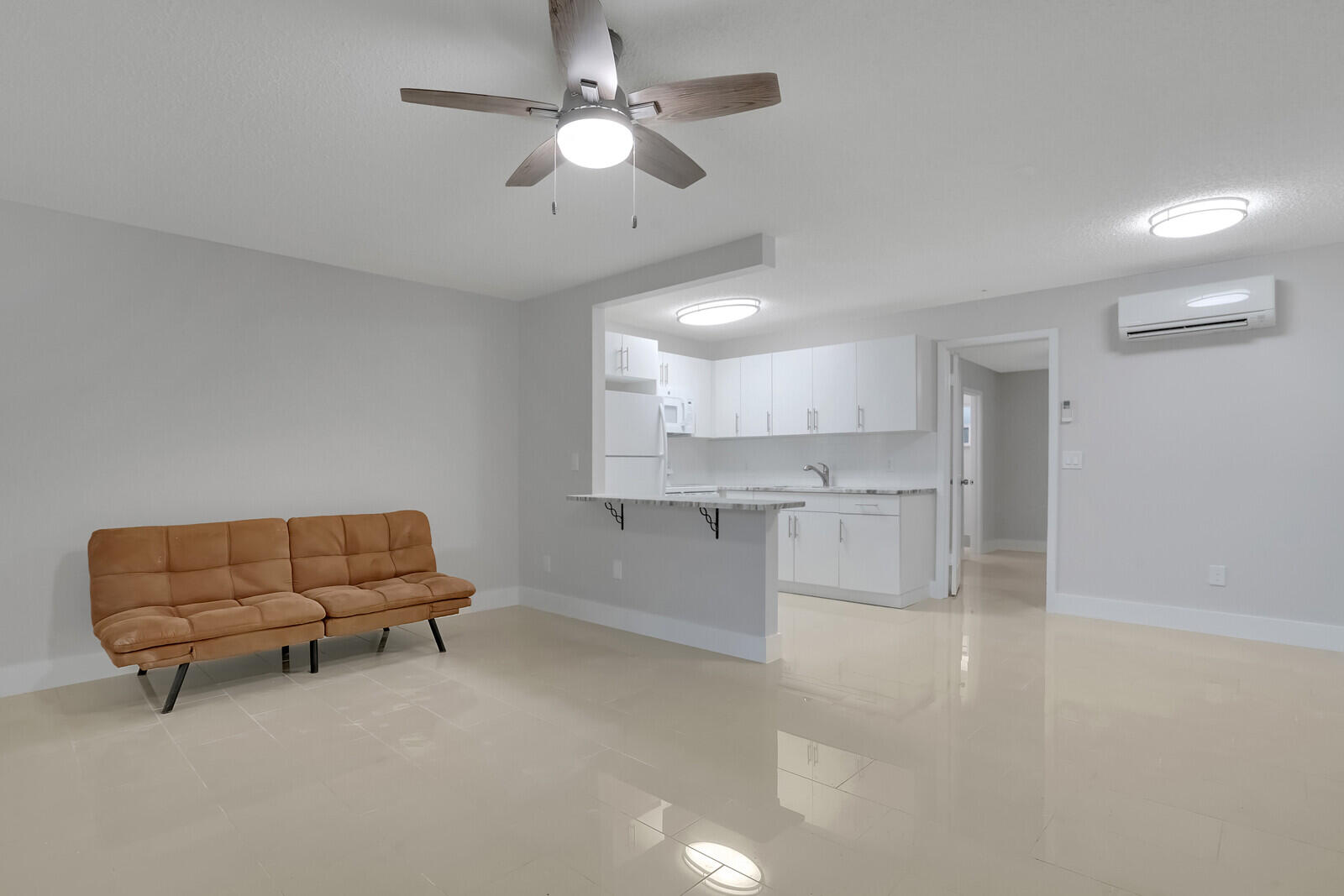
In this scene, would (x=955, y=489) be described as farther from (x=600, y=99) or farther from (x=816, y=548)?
(x=600, y=99)

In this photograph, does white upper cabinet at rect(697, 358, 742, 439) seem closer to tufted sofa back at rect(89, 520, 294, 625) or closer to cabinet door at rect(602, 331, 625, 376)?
cabinet door at rect(602, 331, 625, 376)

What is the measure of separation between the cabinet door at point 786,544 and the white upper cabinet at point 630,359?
1628 millimetres

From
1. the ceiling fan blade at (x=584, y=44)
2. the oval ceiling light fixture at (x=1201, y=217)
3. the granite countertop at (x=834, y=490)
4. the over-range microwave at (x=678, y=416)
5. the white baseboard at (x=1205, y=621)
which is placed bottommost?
the white baseboard at (x=1205, y=621)

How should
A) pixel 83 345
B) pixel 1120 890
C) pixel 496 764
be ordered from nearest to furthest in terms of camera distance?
pixel 1120 890 → pixel 496 764 → pixel 83 345

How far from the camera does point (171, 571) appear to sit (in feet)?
11.5

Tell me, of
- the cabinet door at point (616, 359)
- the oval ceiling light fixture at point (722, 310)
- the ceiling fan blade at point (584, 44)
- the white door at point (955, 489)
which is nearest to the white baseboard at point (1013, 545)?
the white door at point (955, 489)

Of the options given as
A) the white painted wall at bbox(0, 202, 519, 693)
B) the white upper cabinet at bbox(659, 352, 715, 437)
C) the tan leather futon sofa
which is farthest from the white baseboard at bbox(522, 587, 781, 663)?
the white upper cabinet at bbox(659, 352, 715, 437)

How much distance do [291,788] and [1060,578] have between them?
16.0 feet

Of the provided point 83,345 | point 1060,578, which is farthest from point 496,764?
point 1060,578

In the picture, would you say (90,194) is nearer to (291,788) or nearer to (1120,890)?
(291,788)

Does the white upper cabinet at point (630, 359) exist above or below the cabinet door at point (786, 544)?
above

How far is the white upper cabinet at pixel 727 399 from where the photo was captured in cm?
662

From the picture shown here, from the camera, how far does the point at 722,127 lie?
2602 millimetres

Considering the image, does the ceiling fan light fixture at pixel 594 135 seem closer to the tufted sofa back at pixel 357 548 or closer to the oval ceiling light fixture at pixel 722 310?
the tufted sofa back at pixel 357 548
